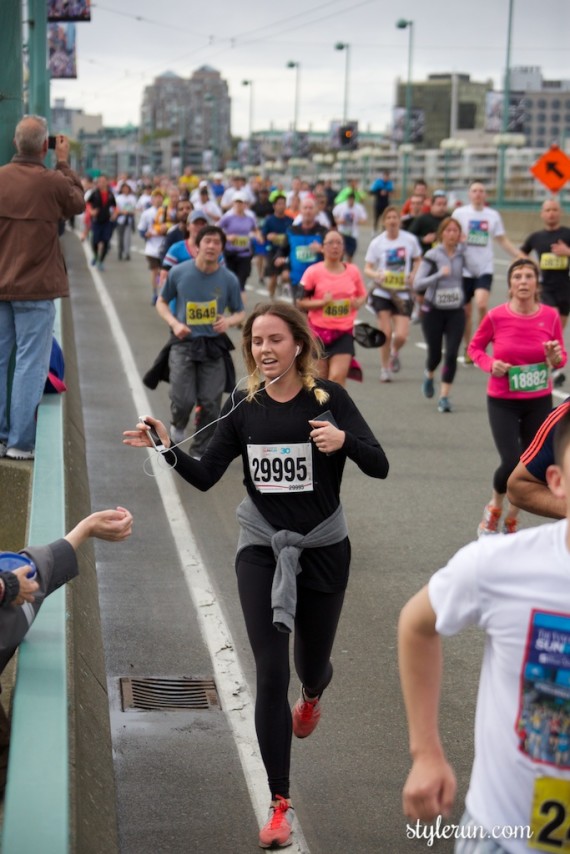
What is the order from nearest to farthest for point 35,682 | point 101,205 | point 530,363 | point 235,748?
point 35,682 → point 235,748 → point 530,363 → point 101,205

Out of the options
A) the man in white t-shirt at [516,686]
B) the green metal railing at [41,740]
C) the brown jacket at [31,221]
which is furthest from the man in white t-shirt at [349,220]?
the man in white t-shirt at [516,686]

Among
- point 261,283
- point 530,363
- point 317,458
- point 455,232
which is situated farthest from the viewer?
point 261,283

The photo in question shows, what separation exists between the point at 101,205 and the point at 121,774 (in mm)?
28397

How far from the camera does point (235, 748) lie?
232 inches

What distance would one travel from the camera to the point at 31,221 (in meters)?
8.90

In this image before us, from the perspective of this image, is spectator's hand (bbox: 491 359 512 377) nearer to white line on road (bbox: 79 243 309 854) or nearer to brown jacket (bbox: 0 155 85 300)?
white line on road (bbox: 79 243 309 854)

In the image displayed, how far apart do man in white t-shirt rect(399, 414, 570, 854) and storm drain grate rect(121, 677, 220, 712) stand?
11.1ft

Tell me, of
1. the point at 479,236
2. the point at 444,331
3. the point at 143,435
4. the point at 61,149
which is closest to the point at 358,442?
the point at 143,435

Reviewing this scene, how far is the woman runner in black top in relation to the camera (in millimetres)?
5098

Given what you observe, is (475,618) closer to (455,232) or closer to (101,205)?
(455,232)

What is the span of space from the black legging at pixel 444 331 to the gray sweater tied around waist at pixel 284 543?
364 inches

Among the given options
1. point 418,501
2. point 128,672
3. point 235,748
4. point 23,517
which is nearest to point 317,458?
point 235,748

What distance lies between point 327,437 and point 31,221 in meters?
4.32

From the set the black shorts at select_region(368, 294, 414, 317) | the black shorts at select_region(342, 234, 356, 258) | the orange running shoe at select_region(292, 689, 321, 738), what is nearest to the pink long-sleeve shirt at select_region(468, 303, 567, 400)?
the orange running shoe at select_region(292, 689, 321, 738)
